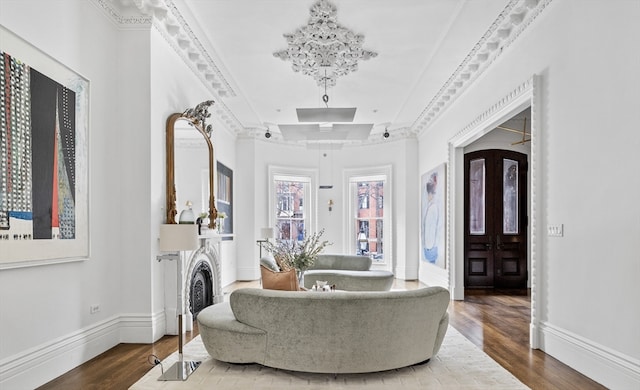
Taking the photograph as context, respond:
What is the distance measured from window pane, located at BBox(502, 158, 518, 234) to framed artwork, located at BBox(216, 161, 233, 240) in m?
5.01

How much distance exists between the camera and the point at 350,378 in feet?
11.4

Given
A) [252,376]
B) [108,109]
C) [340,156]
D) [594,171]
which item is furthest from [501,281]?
[108,109]

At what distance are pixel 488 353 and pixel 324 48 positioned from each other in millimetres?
3674

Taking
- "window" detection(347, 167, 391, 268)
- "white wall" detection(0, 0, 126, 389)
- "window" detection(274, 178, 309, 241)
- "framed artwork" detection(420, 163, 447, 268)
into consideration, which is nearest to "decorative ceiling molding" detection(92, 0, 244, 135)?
"white wall" detection(0, 0, 126, 389)

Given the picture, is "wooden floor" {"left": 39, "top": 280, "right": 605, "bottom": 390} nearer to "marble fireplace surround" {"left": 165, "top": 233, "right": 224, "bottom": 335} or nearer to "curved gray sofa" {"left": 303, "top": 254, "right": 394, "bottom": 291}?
"marble fireplace surround" {"left": 165, "top": 233, "right": 224, "bottom": 335}

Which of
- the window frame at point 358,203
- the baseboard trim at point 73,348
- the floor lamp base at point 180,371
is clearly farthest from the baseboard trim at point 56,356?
the window frame at point 358,203

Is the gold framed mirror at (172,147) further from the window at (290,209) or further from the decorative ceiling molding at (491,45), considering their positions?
the window at (290,209)

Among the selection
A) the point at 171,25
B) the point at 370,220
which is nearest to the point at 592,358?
the point at 171,25

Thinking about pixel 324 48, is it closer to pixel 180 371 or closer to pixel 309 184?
pixel 180 371

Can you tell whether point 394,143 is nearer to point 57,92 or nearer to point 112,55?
point 112,55

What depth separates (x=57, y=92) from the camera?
3498 millimetres

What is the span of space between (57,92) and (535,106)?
4.16 metres

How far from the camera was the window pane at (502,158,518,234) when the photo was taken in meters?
8.36

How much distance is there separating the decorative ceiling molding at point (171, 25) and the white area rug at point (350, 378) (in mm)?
3186
